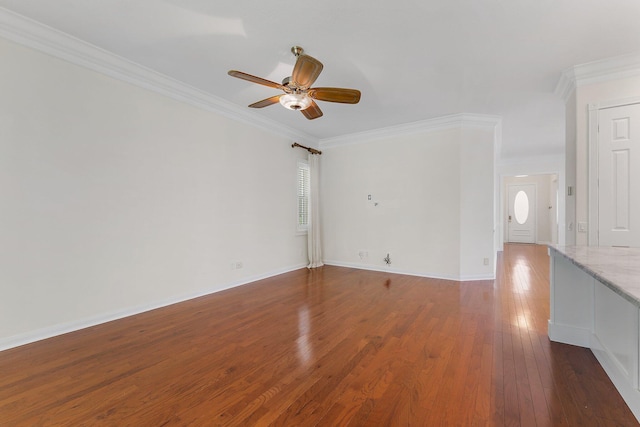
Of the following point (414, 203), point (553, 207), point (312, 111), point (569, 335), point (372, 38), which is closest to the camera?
point (569, 335)

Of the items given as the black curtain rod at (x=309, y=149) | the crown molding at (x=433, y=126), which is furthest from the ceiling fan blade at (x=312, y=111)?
the crown molding at (x=433, y=126)

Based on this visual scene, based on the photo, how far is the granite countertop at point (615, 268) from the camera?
3.58ft

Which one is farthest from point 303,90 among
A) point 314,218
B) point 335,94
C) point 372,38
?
point 314,218

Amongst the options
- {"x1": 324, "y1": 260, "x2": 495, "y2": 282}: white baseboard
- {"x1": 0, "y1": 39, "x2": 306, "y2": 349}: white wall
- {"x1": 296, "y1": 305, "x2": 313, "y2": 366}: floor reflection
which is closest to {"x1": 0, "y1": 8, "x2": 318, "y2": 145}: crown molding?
{"x1": 0, "y1": 39, "x2": 306, "y2": 349}: white wall

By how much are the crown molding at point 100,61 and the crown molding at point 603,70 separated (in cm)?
412

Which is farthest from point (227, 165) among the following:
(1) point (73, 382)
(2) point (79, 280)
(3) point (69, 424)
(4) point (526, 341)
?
(4) point (526, 341)

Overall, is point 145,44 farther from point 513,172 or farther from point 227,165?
point 513,172

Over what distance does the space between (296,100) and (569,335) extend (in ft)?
10.7

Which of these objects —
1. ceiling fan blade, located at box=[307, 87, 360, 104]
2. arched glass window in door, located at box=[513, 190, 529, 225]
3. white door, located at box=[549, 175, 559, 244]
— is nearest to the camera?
ceiling fan blade, located at box=[307, 87, 360, 104]

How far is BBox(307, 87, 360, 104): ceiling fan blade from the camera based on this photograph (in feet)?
8.54

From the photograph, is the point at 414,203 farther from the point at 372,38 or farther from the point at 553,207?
the point at 553,207

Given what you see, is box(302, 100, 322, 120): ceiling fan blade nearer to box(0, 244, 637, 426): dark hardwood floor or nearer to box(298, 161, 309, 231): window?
box(0, 244, 637, 426): dark hardwood floor

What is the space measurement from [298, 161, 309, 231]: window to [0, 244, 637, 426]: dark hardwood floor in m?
2.49

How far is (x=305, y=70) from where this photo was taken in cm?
229
